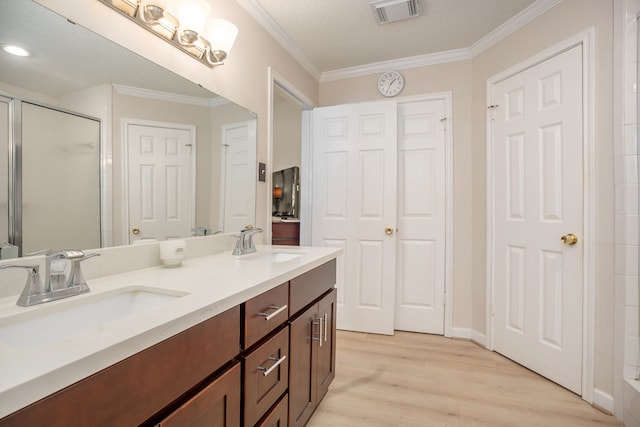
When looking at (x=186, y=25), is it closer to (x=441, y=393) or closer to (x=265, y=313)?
Answer: (x=265, y=313)

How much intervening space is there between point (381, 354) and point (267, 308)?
1.60 metres

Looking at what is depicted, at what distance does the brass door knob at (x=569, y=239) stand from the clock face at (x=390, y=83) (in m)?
1.74

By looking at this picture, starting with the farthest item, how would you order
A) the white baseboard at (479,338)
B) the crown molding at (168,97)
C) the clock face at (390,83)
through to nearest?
the clock face at (390,83), the white baseboard at (479,338), the crown molding at (168,97)

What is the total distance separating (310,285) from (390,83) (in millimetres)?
2183

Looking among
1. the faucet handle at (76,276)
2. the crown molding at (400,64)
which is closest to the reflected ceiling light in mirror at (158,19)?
the faucet handle at (76,276)

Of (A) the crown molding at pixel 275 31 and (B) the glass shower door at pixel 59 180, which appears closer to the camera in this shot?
(B) the glass shower door at pixel 59 180

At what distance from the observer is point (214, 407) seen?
81cm

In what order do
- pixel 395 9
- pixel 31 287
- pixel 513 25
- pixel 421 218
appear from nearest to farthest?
pixel 31 287 → pixel 395 9 → pixel 513 25 → pixel 421 218

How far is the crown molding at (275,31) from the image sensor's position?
6.50 ft

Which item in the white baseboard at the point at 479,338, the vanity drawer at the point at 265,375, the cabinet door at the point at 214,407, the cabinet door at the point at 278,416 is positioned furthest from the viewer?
the white baseboard at the point at 479,338

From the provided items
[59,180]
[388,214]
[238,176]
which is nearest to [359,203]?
[388,214]

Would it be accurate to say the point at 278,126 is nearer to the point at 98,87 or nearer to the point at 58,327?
the point at 98,87

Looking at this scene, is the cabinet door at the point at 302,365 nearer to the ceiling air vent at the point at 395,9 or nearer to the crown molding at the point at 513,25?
the ceiling air vent at the point at 395,9

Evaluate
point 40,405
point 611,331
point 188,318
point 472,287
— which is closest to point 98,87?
point 188,318
